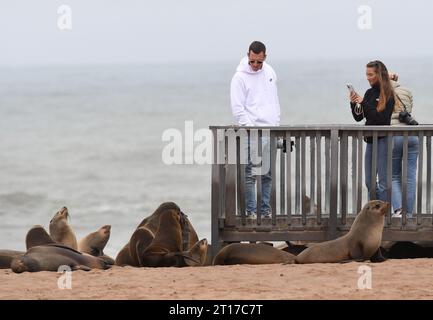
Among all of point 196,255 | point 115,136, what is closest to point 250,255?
point 196,255

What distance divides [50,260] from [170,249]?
132 cm

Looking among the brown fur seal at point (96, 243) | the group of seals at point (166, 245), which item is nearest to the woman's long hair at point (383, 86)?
the group of seals at point (166, 245)

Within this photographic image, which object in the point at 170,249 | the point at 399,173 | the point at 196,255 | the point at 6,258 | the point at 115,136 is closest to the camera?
the point at 196,255

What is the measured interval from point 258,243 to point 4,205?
20935 mm

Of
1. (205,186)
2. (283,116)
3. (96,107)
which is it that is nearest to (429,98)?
(283,116)

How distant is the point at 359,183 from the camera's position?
499 inches

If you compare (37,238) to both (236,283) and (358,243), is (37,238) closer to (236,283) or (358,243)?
(236,283)

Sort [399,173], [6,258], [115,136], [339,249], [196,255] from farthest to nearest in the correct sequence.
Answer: [115,136] < [399,173] < [6,258] < [196,255] < [339,249]

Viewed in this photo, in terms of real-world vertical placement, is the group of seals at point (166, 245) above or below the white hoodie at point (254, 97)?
below

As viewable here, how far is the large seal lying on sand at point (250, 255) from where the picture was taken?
40.3ft

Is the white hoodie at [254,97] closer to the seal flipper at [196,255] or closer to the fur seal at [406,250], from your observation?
the seal flipper at [196,255]

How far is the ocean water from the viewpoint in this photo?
32281mm

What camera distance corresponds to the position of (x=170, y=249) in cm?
1261
